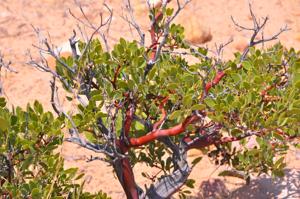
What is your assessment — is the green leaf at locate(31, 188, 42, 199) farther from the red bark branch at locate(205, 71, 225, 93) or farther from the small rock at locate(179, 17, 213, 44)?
the small rock at locate(179, 17, 213, 44)

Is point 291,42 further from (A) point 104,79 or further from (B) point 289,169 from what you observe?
(A) point 104,79

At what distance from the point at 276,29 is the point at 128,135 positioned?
8.50 metres

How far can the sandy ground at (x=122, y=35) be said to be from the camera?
6.17m

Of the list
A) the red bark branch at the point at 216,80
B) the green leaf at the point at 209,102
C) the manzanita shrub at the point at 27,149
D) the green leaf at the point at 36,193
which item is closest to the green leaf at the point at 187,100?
the green leaf at the point at 209,102

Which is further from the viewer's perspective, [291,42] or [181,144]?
[291,42]

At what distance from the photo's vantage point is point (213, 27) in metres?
11.2

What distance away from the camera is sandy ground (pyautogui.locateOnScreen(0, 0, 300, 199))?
243 inches

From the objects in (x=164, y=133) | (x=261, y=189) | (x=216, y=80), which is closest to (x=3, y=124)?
(x=164, y=133)

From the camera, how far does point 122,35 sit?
10.4 m

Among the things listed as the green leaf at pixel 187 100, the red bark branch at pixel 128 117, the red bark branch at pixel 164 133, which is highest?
the red bark branch at pixel 128 117

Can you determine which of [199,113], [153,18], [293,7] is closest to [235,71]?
[199,113]

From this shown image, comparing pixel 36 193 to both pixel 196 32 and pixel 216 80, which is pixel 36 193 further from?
pixel 196 32

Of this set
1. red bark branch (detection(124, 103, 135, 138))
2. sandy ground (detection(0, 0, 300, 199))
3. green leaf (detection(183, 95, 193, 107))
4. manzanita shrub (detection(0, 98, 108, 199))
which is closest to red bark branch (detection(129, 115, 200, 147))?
red bark branch (detection(124, 103, 135, 138))

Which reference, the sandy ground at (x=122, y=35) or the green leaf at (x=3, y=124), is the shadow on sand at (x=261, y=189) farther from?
the green leaf at (x=3, y=124)
